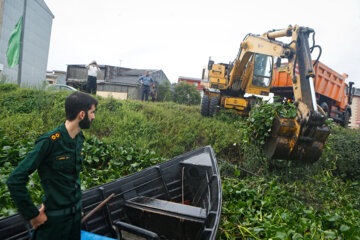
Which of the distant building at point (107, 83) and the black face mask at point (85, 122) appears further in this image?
the distant building at point (107, 83)

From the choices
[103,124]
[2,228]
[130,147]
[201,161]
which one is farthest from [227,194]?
[103,124]

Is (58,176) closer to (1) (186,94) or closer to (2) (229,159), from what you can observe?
(2) (229,159)

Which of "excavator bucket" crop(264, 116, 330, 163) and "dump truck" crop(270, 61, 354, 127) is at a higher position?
"dump truck" crop(270, 61, 354, 127)

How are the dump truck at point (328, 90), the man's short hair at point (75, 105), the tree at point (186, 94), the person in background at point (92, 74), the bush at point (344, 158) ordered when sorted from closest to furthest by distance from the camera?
the man's short hair at point (75, 105) < the bush at point (344, 158) < the person in background at point (92, 74) < the dump truck at point (328, 90) < the tree at point (186, 94)

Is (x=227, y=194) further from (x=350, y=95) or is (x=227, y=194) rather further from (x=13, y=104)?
(x=350, y=95)

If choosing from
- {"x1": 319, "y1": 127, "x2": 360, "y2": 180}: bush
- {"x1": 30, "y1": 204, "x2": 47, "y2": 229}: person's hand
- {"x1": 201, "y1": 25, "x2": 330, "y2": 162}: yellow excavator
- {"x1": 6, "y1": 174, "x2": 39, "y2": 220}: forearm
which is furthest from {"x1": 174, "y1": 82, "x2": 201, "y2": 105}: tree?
{"x1": 6, "y1": 174, "x2": 39, "y2": 220}: forearm

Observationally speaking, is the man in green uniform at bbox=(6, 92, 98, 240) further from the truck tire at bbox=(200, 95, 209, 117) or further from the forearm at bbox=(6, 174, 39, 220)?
the truck tire at bbox=(200, 95, 209, 117)

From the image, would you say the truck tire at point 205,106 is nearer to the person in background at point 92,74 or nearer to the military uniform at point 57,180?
the person in background at point 92,74

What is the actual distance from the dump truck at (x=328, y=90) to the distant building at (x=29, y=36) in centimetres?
1291

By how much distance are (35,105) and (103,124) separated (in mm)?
2709

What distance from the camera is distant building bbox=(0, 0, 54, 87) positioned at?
45.1 ft

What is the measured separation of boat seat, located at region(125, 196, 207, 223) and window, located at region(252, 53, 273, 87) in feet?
25.4

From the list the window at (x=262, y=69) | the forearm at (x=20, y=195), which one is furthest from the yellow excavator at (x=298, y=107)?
the forearm at (x=20, y=195)

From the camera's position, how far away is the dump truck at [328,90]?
11531 mm
